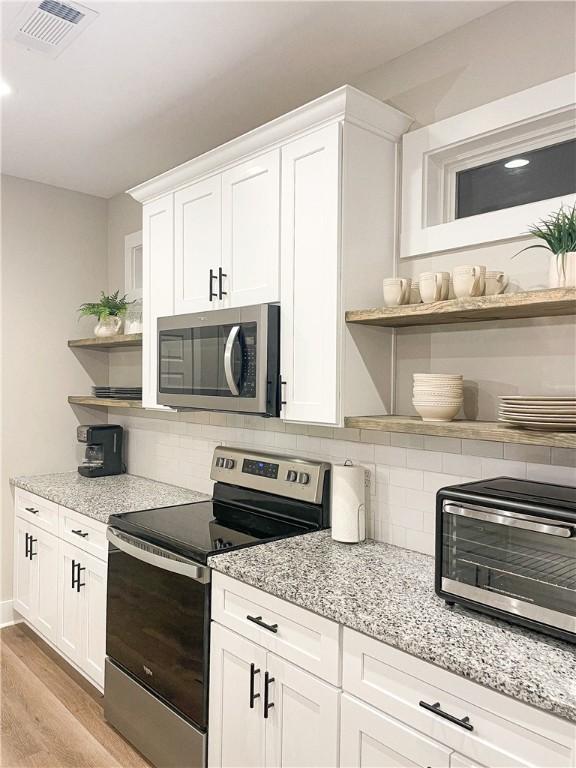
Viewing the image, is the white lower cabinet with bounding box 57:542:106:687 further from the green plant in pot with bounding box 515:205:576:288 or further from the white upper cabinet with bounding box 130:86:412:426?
the green plant in pot with bounding box 515:205:576:288

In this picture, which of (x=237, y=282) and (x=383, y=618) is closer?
(x=383, y=618)

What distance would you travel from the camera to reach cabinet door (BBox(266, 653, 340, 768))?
1.67 meters

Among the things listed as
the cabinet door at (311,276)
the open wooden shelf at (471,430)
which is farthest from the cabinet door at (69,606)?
the open wooden shelf at (471,430)

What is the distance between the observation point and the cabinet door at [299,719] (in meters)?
1.67

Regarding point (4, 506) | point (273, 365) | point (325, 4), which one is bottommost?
point (4, 506)

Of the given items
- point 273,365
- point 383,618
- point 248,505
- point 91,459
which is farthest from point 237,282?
point 91,459

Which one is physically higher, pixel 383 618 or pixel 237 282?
pixel 237 282

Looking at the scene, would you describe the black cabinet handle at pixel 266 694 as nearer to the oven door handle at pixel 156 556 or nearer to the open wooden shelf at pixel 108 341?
the oven door handle at pixel 156 556

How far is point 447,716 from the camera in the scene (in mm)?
1383

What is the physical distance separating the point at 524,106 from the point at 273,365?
1195 mm

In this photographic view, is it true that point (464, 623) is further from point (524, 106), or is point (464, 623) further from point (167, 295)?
point (167, 295)

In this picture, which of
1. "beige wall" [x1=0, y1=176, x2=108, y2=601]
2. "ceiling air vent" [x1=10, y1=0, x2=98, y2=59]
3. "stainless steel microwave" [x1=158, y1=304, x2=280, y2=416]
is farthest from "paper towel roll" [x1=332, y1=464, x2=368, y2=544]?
"beige wall" [x1=0, y1=176, x2=108, y2=601]

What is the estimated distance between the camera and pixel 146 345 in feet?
9.93

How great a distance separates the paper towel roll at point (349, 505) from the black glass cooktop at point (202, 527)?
20cm
